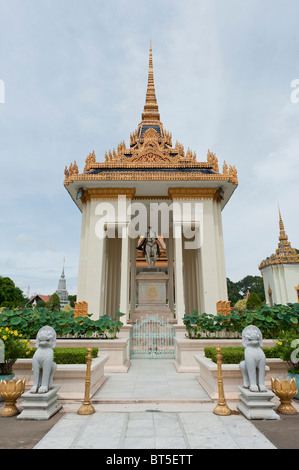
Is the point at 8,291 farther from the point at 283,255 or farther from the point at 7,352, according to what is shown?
the point at 7,352

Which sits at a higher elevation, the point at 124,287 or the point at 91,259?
the point at 91,259

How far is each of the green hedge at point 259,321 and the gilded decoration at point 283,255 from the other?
58.7ft

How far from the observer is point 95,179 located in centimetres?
1409

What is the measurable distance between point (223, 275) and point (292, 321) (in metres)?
5.00

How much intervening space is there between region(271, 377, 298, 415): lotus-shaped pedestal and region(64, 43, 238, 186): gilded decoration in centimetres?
1078

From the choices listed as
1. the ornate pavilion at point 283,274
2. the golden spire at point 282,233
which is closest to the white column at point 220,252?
the ornate pavilion at point 283,274

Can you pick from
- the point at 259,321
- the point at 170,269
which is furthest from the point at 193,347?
the point at 170,269

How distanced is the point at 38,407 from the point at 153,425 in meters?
2.11

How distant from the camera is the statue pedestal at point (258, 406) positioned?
4.72 m

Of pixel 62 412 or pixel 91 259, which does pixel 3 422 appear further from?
pixel 91 259

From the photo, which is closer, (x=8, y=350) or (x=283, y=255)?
(x=8, y=350)

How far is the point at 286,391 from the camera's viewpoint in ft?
16.3

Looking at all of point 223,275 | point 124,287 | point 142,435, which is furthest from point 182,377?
point 223,275

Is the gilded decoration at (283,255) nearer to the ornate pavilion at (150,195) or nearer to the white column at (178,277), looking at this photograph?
the ornate pavilion at (150,195)
